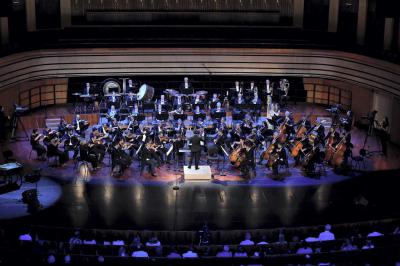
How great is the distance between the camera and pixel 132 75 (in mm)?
26719

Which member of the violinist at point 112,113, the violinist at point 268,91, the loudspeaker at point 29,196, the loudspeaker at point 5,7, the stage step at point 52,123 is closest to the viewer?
the loudspeaker at point 29,196

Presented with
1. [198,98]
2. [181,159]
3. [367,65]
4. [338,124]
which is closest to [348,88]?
[367,65]

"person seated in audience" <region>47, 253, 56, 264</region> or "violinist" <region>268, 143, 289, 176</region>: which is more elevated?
"violinist" <region>268, 143, 289, 176</region>

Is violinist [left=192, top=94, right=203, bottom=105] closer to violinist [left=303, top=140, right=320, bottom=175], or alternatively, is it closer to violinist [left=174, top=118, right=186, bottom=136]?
violinist [left=174, top=118, right=186, bottom=136]

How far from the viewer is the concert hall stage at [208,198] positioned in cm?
1700

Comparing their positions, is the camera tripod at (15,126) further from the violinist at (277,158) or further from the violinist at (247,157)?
the violinist at (277,158)

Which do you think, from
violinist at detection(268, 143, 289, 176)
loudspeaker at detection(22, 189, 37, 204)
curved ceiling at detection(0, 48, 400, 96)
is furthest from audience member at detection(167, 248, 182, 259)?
curved ceiling at detection(0, 48, 400, 96)

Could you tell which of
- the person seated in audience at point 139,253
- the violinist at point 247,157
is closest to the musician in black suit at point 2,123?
the violinist at point 247,157

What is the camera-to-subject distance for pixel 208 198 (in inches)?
723

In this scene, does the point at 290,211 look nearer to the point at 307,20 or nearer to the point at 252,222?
the point at 252,222

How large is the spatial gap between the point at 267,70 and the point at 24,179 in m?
10.9

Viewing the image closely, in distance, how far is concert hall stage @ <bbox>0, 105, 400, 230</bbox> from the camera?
1700 cm

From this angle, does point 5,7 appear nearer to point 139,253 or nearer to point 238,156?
point 238,156

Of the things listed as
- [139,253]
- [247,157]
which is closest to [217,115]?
[247,157]
